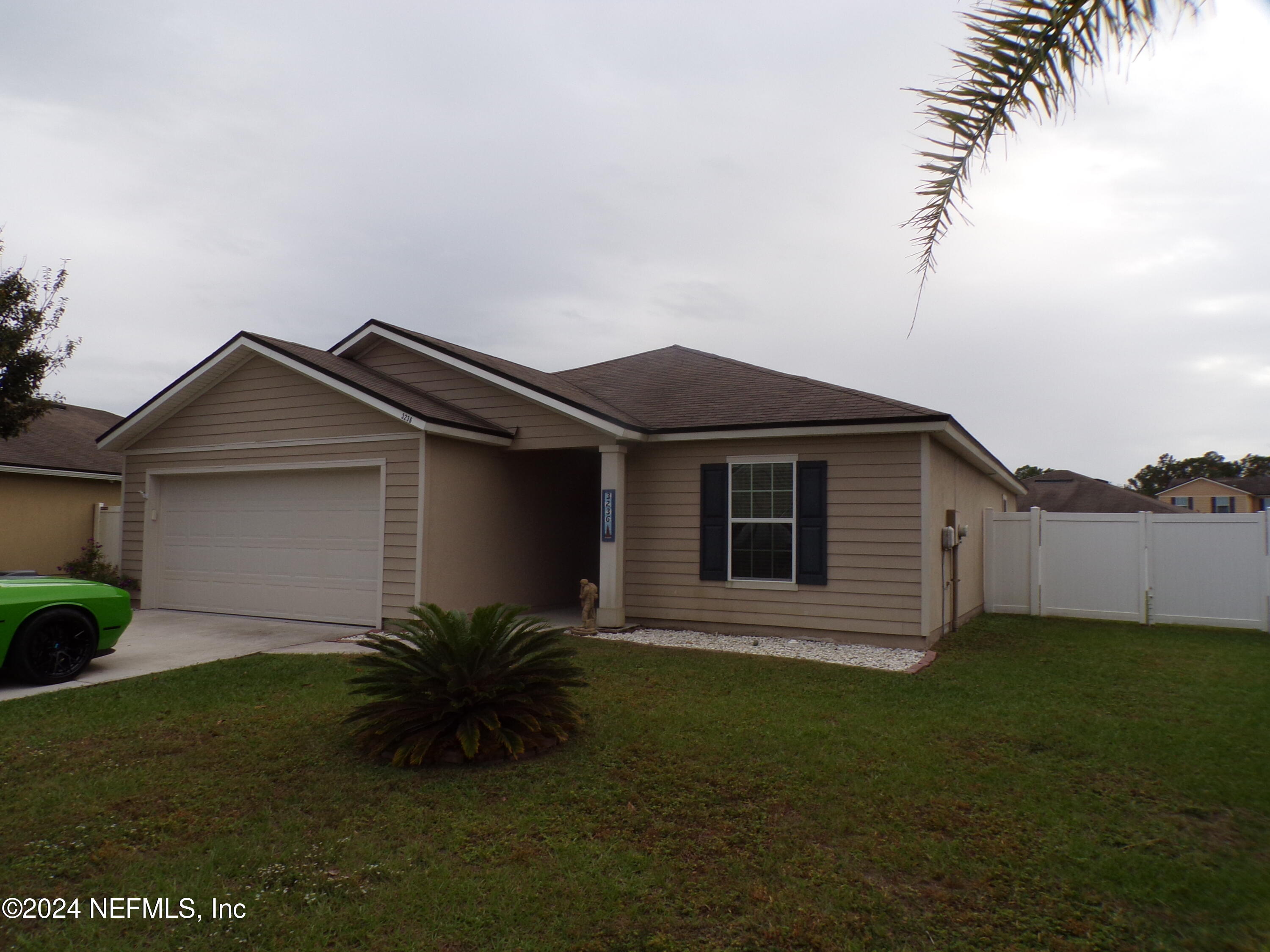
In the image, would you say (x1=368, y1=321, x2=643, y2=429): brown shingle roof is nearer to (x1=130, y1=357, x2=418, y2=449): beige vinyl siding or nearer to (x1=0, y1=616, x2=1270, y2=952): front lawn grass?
(x1=130, y1=357, x2=418, y2=449): beige vinyl siding

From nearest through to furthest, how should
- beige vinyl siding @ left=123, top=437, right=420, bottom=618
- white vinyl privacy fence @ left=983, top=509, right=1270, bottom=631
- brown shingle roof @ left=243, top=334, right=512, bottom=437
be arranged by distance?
beige vinyl siding @ left=123, top=437, right=420, bottom=618 → brown shingle roof @ left=243, top=334, right=512, bottom=437 → white vinyl privacy fence @ left=983, top=509, right=1270, bottom=631

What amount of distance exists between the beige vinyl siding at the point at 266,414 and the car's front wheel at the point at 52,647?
13.2ft

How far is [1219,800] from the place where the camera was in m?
4.57

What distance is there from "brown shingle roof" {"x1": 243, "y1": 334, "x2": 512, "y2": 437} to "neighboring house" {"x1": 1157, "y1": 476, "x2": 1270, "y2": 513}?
4730cm

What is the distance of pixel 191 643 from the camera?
9375 mm

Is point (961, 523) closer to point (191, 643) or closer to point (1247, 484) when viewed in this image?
point (191, 643)

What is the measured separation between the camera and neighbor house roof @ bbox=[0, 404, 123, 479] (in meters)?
15.0

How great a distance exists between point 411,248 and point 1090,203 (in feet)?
30.0

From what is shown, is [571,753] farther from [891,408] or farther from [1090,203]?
[891,408]

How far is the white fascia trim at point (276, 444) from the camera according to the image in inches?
407

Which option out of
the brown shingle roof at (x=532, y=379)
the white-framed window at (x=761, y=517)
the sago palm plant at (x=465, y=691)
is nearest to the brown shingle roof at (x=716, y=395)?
the brown shingle roof at (x=532, y=379)

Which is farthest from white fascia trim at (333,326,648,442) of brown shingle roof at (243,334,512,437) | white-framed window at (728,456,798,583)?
white-framed window at (728,456,798,583)

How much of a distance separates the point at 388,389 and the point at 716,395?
4870 mm

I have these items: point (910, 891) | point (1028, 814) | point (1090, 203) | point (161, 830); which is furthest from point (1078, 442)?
point (161, 830)
